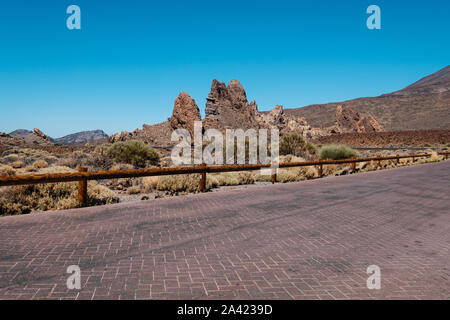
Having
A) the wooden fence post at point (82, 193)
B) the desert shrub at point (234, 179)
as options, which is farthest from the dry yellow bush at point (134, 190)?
the desert shrub at point (234, 179)

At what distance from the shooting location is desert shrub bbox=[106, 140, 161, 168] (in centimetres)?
2261

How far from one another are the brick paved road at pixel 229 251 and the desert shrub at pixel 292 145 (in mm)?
20853

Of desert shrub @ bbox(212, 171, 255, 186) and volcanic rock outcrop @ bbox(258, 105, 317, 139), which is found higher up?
volcanic rock outcrop @ bbox(258, 105, 317, 139)

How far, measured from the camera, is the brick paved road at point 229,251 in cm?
409

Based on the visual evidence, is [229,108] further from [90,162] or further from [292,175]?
[292,175]

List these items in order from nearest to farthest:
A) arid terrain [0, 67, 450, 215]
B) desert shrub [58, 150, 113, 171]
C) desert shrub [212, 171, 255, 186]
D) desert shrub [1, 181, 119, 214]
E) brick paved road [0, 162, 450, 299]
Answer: brick paved road [0, 162, 450, 299], desert shrub [1, 181, 119, 214], arid terrain [0, 67, 450, 215], desert shrub [212, 171, 255, 186], desert shrub [58, 150, 113, 171]

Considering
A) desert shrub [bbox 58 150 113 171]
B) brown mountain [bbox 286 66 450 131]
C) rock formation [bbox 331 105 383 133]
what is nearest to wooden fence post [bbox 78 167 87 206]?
desert shrub [bbox 58 150 113 171]

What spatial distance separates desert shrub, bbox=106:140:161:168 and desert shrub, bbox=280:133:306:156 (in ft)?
41.2

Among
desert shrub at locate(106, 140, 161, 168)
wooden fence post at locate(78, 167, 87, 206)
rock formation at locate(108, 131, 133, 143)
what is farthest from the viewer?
rock formation at locate(108, 131, 133, 143)

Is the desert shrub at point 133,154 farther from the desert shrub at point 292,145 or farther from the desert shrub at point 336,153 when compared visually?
the desert shrub at point 336,153

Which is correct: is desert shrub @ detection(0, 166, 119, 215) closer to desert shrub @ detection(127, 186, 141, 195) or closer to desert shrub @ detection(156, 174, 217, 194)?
desert shrub @ detection(127, 186, 141, 195)

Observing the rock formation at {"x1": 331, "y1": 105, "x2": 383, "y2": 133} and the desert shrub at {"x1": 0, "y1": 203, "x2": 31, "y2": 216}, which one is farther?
the rock formation at {"x1": 331, "y1": 105, "x2": 383, "y2": 133}

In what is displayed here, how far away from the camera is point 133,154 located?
A: 906 inches
